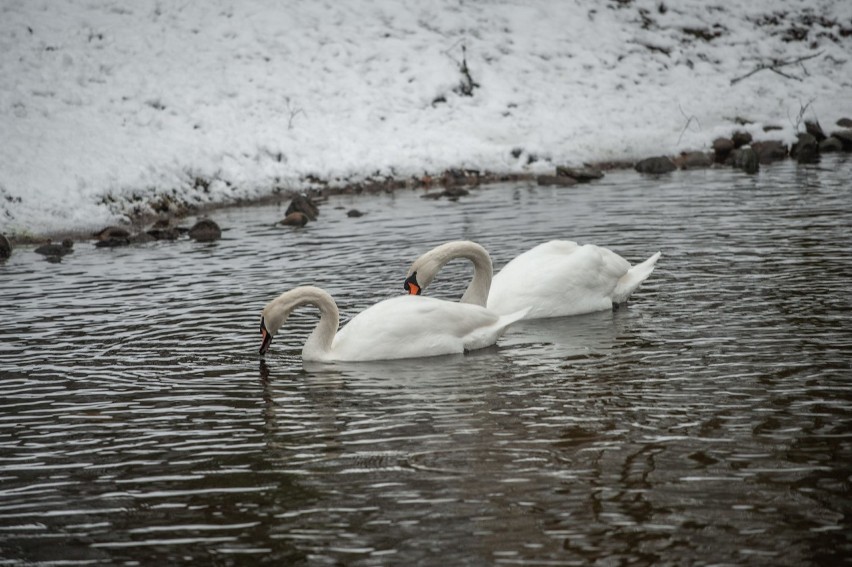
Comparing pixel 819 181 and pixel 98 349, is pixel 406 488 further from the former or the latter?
pixel 819 181

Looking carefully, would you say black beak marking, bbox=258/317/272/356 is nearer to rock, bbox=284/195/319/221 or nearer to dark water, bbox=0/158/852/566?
dark water, bbox=0/158/852/566

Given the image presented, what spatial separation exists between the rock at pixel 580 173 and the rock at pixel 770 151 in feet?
11.5

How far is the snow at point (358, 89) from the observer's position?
2191cm

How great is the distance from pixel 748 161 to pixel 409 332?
14.2 meters

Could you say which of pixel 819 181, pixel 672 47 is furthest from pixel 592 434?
pixel 672 47

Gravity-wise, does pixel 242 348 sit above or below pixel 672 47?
below

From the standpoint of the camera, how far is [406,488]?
6.39 metres

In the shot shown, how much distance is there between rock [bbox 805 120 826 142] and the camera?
25094 mm

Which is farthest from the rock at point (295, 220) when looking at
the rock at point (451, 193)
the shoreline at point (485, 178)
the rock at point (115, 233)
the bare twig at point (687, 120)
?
the bare twig at point (687, 120)

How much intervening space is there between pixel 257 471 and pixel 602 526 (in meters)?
2.18

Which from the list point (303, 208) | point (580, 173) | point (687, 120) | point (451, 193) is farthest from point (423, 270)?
point (687, 120)

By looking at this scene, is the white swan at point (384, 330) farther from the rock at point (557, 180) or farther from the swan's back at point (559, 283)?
the rock at point (557, 180)

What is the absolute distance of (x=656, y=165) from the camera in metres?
23.3

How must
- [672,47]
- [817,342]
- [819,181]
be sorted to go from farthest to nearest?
[672,47] → [819,181] → [817,342]
